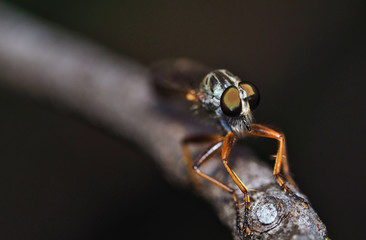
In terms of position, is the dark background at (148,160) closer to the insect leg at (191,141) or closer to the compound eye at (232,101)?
the insect leg at (191,141)

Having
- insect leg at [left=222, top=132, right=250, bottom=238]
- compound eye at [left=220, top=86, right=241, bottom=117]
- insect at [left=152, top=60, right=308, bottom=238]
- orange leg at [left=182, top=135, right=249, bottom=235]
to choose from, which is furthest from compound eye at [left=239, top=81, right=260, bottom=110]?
orange leg at [left=182, top=135, right=249, bottom=235]

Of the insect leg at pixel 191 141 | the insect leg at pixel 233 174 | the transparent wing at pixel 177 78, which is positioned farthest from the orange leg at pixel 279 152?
the transparent wing at pixel 177 78

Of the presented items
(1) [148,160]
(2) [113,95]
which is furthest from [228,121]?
(2) [113,95]

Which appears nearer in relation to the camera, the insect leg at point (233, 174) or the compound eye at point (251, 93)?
the insect leg at point (233, 174)

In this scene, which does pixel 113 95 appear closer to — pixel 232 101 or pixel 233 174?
pixel 232 101

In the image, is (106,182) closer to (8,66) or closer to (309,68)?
(8,66)

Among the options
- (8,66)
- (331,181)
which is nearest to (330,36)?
(331,181)

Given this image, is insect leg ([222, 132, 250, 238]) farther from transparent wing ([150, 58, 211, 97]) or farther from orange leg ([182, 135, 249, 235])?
transparent wing ([150, 58, 211, 97])
